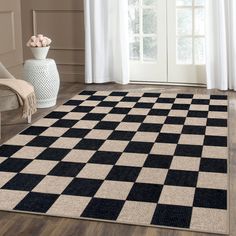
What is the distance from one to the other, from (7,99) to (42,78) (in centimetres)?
Answer: 85

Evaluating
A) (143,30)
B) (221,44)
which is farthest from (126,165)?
(143,30)

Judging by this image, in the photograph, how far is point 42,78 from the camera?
4.80 meters

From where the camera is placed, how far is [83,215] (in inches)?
104

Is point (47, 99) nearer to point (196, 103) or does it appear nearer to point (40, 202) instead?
point (196, 103)

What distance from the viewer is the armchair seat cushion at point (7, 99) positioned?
3981mm

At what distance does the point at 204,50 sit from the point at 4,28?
2.19m

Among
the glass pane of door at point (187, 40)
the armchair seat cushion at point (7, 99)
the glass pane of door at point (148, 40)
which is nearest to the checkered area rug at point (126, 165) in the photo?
the armchair seat cushion at point (7, 99)

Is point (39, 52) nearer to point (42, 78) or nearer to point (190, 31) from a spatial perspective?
point (42, 78)

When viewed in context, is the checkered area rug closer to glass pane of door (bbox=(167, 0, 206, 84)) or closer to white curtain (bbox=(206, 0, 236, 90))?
white curtain (bbox=(206, 0, 236, 90))

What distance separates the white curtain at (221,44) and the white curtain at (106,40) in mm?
921

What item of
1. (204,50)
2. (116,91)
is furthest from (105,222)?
(204,50)

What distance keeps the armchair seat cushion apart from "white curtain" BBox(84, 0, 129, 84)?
6.08 ft

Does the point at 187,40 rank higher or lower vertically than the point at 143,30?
lower

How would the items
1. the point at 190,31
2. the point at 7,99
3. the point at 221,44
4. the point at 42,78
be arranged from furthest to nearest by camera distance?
1. the point at 190,31
2. the point at 221,44
3. the point at 42,78
4. the point at 7,99
